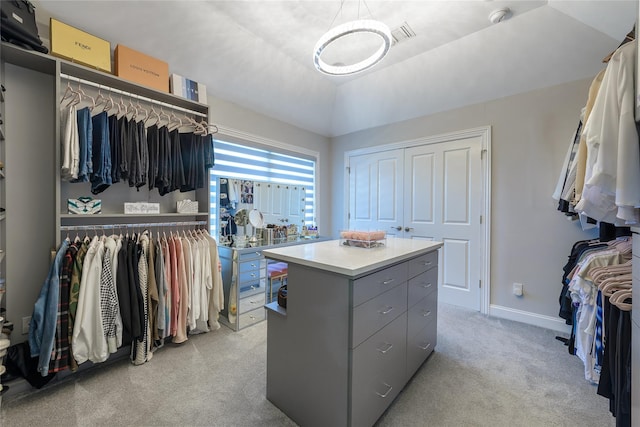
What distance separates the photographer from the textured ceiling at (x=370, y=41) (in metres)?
2.10

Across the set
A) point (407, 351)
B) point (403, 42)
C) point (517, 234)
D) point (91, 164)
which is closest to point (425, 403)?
point (407, 351)

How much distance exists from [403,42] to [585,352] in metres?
3.04

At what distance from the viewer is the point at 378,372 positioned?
149 cm

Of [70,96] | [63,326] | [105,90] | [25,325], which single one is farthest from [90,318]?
[105,90]

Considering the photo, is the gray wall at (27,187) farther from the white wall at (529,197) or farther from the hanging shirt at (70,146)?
the white wall at (529,197)

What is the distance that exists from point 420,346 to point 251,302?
1.74 m

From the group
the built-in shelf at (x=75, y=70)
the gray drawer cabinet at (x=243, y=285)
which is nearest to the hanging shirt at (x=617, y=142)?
the gray drawer cabinet at (x=243, y=285)

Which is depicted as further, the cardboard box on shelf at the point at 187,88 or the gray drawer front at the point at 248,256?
the gray drawer front at the point at 248,256

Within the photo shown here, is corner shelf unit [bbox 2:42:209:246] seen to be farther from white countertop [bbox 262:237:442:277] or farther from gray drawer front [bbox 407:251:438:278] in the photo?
gray drawer front [bbox 407:251:438:278]

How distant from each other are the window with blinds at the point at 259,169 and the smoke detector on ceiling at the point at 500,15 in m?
2.76

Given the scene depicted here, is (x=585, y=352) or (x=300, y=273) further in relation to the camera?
(x=585, y=352)

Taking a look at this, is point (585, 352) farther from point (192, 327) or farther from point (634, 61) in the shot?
point (192, 327)

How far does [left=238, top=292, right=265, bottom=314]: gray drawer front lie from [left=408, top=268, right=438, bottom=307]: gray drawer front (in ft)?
5.70

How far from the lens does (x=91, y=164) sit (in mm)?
1898
